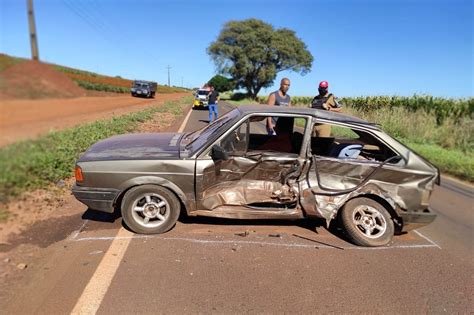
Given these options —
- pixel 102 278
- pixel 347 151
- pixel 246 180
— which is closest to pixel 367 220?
pixel 347 151

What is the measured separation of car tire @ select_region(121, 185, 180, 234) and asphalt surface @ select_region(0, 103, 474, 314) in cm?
13

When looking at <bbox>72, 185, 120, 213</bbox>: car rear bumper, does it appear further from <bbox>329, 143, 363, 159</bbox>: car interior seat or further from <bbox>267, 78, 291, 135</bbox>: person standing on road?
<bbox>267, 78, 291, 135</bbox>: person standing on road

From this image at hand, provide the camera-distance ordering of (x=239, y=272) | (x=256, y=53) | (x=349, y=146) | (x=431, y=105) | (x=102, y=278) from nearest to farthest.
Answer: (x=102, y=278)
(x=239, y=272)
(x=349, y=146)
(x=431, y=105)
(x=256, y=53)

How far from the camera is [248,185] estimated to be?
4809mm

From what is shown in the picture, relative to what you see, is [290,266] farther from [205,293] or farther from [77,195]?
[77,195]

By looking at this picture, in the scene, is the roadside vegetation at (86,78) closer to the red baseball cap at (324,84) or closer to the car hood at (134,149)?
the car hood at (134,149)

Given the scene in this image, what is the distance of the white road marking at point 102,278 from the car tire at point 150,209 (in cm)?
20

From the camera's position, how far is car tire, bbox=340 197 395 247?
15.8ft

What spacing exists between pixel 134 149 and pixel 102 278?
68.9 inches

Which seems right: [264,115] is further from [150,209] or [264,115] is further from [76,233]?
[76,233]

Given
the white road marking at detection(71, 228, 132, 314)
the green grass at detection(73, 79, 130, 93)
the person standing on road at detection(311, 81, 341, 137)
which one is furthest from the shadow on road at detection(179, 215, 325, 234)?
the person standing on road at detection(311, 81, 341, 137)

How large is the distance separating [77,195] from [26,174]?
1660 millimetres

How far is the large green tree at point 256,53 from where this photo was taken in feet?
236

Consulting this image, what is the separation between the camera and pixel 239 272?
392 centimetres
